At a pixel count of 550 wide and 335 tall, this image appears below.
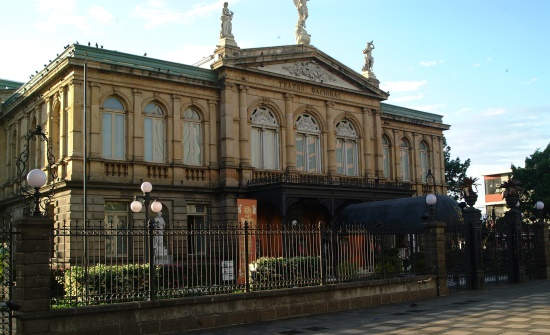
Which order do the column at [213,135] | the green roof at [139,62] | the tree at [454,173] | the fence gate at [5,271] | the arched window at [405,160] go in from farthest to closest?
the tree at [454,173], the arched window at [405,160], the column at [213,135], the green roof at [139,62], the fence gate at [5,271]

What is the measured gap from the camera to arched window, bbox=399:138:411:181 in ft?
138

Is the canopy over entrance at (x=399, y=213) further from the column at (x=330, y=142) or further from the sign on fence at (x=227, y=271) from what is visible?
the sign on fence at (x=227, y=271)

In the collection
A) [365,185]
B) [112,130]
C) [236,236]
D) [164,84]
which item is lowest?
[236,236]

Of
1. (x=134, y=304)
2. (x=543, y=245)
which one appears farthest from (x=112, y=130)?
(x=543, y=245)

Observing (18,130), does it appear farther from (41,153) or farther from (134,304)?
(134,304)

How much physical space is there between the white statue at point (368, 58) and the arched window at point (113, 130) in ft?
54.6

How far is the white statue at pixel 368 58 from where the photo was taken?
38688 mm

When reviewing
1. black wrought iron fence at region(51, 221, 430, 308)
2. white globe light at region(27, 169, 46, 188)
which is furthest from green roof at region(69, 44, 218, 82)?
white globe light at region(27, 169, 46, 188)

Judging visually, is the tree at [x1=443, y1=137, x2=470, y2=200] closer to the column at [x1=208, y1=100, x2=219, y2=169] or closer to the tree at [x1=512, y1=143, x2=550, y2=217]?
the tree at [x1=512, y1=143, x2=550, y2=217]

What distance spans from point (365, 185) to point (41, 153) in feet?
55.5

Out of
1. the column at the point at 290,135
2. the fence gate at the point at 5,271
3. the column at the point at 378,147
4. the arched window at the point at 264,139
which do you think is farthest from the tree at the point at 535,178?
the fence gate at the point at 5,271

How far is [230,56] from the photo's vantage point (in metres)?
31.3

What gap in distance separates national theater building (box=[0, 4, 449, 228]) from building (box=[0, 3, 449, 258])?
6 centimetres

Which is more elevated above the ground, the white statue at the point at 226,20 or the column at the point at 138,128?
the white statue at the point at 226,20
